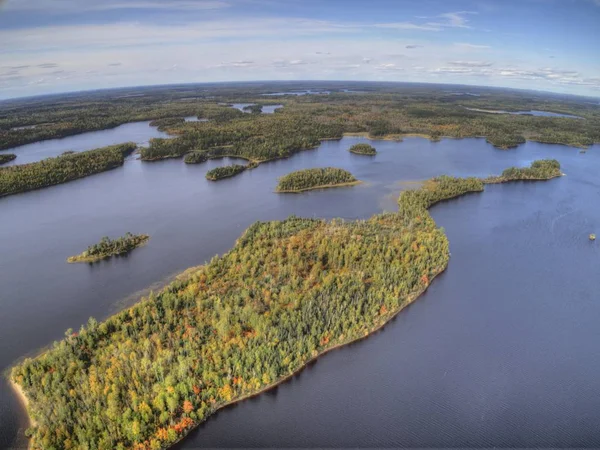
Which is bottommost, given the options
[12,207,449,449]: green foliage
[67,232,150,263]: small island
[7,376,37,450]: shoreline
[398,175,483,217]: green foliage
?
[7,376,37,450]: shoreline

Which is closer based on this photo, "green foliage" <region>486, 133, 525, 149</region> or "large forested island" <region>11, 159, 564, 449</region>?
"large forested island" <region>11, 159, 564, 449</region>

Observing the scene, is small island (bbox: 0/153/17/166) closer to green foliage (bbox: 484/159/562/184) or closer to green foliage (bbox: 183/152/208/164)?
green foliage (bbox: 183/152/208/164)

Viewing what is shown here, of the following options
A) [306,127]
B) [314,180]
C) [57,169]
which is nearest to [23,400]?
[314,180]

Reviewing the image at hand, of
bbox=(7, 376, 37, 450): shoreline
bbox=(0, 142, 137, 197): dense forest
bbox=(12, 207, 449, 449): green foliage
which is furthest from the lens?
bbox=(0, 142, 137, 197): dense forest

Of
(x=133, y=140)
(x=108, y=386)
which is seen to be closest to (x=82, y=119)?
(x=133, y=140)

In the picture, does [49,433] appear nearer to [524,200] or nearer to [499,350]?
[499,350]

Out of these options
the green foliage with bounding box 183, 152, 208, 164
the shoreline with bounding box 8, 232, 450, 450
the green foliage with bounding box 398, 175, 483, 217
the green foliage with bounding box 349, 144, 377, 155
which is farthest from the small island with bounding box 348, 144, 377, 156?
the shoreline with bounding box 8, 232, 450, 450
